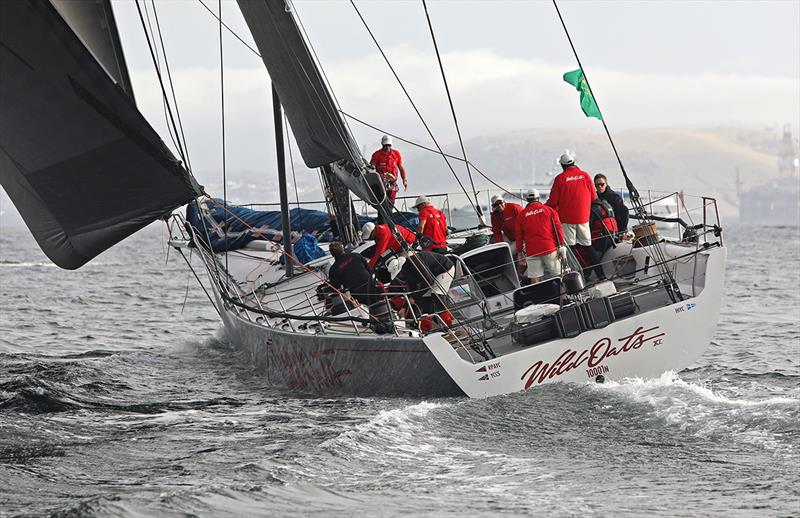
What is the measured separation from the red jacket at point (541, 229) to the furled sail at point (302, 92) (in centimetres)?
171

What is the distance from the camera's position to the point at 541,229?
1112cm

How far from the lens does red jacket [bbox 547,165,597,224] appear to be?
11711mm

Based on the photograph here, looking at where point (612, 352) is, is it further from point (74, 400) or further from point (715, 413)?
point (74, 400)

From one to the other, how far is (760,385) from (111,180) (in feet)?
25.5

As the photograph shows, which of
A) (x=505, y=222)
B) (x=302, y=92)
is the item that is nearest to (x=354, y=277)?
(x=302, y=92)

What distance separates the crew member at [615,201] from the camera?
13.4 metres

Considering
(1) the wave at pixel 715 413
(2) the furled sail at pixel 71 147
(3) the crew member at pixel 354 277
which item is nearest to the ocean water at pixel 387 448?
(1) the wave at pixel 715 413

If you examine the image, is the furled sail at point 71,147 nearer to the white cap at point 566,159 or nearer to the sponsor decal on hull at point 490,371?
the sponsor decal on hull at point 490,371

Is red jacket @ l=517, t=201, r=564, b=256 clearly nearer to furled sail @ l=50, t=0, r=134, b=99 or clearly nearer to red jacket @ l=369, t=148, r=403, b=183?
furled sail @ l=50, t=0, r=134, b=99

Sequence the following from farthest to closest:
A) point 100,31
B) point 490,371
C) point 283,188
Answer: point 283,188 → point 100,31 → point 490,371

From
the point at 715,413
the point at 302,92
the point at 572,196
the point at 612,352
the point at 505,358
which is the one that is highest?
the point at 302,92

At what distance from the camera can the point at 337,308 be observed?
11.5m

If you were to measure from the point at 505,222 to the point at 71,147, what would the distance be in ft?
16.0

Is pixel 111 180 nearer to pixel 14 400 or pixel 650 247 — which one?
pixel 14 400
